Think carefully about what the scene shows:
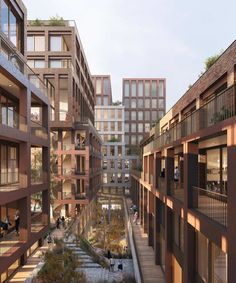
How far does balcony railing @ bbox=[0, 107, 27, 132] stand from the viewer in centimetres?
1756

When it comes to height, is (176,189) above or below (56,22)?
below

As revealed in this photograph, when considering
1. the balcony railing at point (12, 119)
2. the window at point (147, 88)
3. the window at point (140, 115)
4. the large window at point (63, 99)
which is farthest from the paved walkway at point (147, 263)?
the window at point (147, 88)

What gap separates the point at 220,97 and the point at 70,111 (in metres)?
32.8

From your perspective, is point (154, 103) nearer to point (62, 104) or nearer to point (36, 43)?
point (62, 104)

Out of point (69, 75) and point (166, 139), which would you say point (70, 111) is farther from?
point (166, 139)

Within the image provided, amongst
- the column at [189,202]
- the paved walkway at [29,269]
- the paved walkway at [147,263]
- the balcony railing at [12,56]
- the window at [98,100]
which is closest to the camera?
the column at [189,202]

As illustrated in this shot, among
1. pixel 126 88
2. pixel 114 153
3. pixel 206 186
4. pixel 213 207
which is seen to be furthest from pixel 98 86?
pixel 213 207

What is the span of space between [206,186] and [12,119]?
11909mm

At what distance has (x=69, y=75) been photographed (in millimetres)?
43062

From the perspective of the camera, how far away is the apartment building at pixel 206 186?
10500mm

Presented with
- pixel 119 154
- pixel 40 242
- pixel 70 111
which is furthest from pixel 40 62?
pixel 119 154

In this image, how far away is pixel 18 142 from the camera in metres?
21.3

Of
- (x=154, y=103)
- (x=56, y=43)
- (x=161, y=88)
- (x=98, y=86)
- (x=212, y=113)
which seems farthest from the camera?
(x=98, y=86)

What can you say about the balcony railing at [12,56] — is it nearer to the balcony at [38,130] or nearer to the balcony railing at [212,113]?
the balcony at [38,130]
